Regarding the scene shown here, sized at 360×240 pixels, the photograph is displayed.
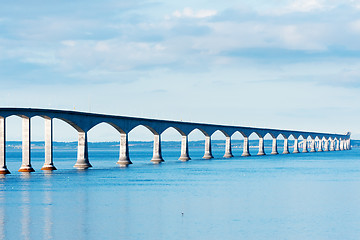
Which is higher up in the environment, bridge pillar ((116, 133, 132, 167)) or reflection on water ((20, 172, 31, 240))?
bridge pillar ((116, 133, 132, 167))

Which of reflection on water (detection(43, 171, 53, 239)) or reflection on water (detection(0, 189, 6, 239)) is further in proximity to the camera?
reflection on water (detection(43, 171, 53, 239))

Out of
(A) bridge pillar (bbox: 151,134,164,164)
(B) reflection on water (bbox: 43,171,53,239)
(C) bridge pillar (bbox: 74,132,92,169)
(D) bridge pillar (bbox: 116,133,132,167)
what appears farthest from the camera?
(A) bridge pillar (bbox: 151,134,164,164)

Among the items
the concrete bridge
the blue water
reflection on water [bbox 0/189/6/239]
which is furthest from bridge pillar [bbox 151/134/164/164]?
reflection on water [bbox 0/189/6/239]

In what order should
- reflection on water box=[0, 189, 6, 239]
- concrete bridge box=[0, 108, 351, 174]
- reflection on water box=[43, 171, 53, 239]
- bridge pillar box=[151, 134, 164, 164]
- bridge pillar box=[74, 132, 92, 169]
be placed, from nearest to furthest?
reflection on water box=[0, 189, 6, 239] < reflection on water box=[43, 171, 53, 239] < concrete bridge box=[0, 108, 351, 174] < bridge pillar box=[74, 132, 92, 169] < bridge pillar box=[151, 134, 164, 164]

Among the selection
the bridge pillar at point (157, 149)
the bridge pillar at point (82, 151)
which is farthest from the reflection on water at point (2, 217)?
the bridge pillar at point (157, 149)

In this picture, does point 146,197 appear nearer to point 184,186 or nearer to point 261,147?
point 184,186

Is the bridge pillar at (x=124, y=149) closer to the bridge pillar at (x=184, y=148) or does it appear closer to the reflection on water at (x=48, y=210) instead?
the bridge pillar at (x=184, y=148)

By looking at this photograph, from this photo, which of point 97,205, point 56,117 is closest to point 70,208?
point 97,205

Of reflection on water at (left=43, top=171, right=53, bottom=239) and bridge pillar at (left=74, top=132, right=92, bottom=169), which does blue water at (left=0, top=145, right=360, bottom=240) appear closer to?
reflection on water at (left=43, top=171, right=53, bottom=239)

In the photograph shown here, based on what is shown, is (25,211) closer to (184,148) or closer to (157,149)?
(157,149)

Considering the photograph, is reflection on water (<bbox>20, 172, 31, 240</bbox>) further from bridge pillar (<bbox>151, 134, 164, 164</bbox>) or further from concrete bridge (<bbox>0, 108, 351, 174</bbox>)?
bridge pillar (<bbox>151, 134, 164, 164</bbox>)

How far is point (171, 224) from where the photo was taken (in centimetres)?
3969

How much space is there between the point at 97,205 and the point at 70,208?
8.35 ft

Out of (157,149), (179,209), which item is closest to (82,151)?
(157,149)
